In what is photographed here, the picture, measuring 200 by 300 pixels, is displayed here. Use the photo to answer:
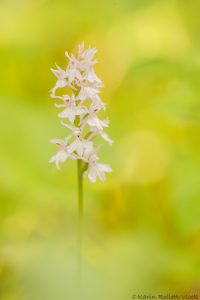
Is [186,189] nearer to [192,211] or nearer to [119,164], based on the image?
[192,211]

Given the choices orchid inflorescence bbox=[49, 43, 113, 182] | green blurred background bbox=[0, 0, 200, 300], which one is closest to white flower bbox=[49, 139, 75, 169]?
orchid inflorescence bbox=[49, 43, 113, 182]

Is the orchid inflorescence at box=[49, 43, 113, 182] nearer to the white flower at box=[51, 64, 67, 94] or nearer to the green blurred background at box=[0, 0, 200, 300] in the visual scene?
the white flower at box=[51, 64, 67, 94]

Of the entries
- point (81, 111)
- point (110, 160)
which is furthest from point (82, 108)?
point (110, 160)

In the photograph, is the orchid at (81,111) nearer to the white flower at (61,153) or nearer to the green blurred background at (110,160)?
the white flower at (61,153)

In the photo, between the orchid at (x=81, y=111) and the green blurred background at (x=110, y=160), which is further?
the green blurred background at (x=110, y=160)

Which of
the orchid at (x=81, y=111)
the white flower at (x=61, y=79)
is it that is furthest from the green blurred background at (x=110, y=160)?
the white flower at (x=61, y=79)

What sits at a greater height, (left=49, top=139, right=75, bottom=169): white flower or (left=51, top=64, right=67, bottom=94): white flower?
(left=51, top=64, right=67, bottom=94): white flower

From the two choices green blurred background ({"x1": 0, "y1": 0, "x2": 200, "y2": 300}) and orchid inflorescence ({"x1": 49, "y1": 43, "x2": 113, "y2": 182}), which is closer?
orchid inflorescence ({"x1": 49, "y1": 43, "x2": 113, "y2": 182})

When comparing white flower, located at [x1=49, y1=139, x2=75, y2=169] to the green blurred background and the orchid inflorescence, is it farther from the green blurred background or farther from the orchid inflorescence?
the green blurred background

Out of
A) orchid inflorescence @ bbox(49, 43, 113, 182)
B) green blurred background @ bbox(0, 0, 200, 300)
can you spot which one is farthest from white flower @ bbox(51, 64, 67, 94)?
green blurred background @ bbox(0, 0, 200, 300)
